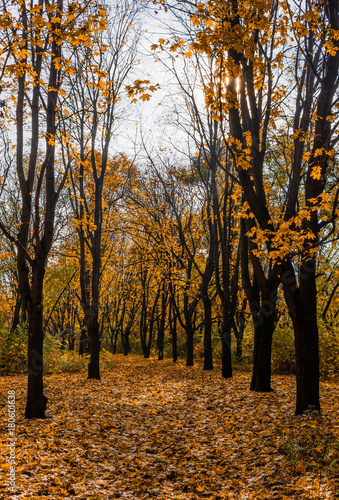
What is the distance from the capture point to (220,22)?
4895mm

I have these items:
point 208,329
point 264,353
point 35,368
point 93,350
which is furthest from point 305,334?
point 208,329

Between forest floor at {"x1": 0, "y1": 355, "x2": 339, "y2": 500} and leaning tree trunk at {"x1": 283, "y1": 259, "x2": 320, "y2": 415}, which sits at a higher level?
leaning tree trunk at {"x1": 283, "y1": 259, "x2": 320, "y2": 415}

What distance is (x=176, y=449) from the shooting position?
16.5 ft

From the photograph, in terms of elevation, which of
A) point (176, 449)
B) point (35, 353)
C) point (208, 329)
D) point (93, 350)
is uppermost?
point (35, 353)

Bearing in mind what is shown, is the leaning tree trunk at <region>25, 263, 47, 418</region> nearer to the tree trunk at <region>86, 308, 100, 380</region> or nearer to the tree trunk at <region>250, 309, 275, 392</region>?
the tree trunk at <region>86, 308, 100, 380</region>

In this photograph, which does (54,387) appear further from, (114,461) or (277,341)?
(277,341)

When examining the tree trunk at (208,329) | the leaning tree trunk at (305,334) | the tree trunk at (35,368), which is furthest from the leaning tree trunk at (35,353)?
the tree trunk at (208,329)

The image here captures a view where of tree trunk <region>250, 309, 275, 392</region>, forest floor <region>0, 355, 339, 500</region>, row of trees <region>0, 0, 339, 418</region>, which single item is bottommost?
forest floor <region>0, 355, 339, 500</region>

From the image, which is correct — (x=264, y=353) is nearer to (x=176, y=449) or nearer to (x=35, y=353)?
(x=176, y=449)

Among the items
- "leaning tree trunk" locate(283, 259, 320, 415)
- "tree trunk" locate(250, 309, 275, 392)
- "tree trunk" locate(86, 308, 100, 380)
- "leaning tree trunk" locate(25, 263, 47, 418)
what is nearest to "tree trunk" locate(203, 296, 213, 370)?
"tree trunk" locate(86, 308, 100, 380)

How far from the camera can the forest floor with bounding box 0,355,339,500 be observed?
3648 millimetres

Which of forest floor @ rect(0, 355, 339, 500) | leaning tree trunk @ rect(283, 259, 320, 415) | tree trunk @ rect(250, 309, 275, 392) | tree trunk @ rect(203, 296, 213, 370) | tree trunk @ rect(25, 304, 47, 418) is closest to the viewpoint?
forest floor @ rect(0, 355, 339, 500)

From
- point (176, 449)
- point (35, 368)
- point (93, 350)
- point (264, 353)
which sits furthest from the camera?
point (93, 350)

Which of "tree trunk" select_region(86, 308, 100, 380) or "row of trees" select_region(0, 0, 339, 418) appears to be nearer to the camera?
"row of trees" select_region(0, 0, 339, 418)
